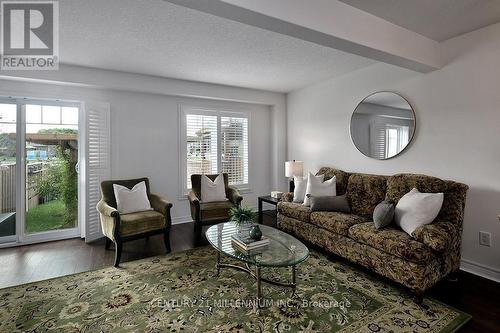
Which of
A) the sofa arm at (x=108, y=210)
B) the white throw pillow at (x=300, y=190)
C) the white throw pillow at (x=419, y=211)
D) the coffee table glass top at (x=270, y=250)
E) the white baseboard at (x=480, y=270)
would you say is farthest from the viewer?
the white throw pillow at (x=300, y=190)

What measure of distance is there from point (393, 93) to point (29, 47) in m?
4.59

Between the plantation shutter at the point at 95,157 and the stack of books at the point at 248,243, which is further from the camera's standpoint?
the plantation shutter at the point at 95,157

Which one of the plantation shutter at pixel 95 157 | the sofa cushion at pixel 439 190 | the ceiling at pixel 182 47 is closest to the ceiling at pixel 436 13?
the ceiling at pixel 182 47

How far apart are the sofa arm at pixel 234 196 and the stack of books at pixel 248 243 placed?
1540 millimetres

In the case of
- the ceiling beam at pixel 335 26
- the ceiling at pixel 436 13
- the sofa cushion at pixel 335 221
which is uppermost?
the ceiling at pixel 436 13

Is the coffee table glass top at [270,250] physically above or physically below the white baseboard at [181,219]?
above

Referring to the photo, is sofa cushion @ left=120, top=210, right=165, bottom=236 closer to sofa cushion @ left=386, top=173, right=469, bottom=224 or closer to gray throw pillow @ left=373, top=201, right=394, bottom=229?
gray throw pillow @ left=373, top=201, right=394, bottom=229

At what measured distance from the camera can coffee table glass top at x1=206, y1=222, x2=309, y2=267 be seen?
2.08 m

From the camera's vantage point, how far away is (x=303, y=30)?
82.3 inches

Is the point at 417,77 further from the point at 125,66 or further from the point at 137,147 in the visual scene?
the point at 137,147

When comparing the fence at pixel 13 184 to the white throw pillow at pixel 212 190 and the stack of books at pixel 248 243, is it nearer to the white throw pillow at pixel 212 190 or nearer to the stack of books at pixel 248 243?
the white throw pillow at pixel 212 190

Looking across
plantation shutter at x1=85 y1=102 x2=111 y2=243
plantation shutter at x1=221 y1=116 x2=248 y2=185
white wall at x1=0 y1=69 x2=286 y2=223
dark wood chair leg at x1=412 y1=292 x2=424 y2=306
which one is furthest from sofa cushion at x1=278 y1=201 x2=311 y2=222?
plantation shutter at x1=85 y1=102 x2=111 y2=243

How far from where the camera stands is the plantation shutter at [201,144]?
4.81m

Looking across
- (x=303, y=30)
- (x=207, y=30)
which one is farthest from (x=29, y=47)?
(x=303, y=30)
